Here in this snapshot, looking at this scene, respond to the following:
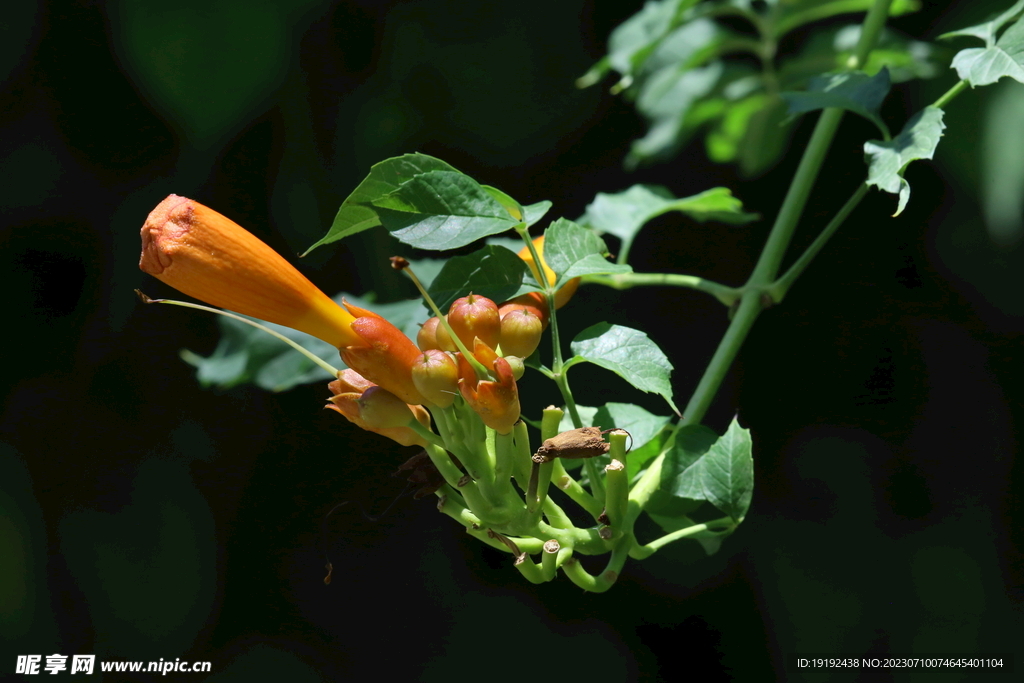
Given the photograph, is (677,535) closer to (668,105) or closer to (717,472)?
(717,472)

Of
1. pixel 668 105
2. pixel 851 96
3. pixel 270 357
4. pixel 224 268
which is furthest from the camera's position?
pixel 668 105

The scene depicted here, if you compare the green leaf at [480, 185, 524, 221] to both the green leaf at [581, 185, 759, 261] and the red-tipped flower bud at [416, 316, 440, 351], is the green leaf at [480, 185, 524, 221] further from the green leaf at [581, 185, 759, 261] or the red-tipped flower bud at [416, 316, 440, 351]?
the green leaf at [581, 185, 759, 261]

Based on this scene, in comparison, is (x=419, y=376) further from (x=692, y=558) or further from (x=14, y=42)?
(x=14, y=42)

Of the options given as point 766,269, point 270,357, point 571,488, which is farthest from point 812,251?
point 270,357

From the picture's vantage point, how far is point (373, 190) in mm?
814

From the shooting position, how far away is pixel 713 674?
4.60 feet

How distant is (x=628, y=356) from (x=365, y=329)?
11.7 inches

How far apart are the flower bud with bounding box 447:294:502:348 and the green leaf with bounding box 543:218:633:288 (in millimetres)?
139

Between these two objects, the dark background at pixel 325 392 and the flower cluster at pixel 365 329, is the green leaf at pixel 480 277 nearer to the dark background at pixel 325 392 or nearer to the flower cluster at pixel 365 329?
the flower cluster at pixel 365 329

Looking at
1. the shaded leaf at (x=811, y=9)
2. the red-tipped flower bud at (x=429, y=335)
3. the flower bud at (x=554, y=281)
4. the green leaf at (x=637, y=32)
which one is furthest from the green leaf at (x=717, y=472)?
the shaded leaf at (x=811, y=9)

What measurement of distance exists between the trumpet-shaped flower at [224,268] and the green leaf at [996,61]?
0.83m

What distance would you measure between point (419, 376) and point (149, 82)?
55.9 inches

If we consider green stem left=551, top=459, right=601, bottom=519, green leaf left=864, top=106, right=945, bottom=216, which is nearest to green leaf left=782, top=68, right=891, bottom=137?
green leaf left=864, top=106, right=945, bottom=216

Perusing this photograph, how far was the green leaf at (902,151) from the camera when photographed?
2.96 ft
